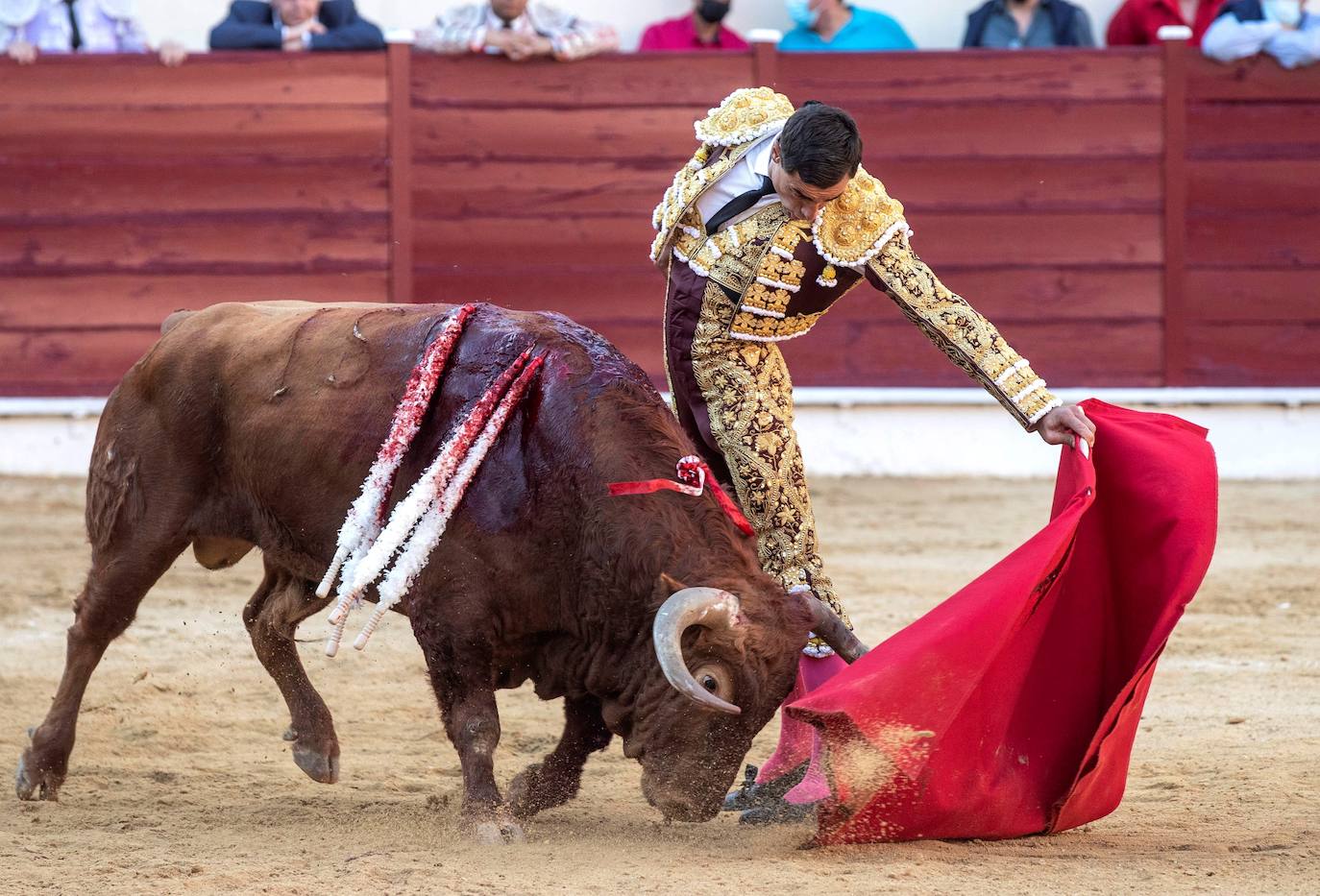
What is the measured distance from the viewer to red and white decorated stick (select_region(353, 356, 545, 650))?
2932mm

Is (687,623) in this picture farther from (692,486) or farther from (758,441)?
(758,441)

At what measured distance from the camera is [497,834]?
114 inches

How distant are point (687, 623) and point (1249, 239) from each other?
5.82 m

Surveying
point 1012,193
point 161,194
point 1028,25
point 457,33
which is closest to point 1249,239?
point 1012,193

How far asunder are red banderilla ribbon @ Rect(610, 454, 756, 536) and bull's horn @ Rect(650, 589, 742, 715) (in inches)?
7.7

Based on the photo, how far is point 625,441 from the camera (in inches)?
114

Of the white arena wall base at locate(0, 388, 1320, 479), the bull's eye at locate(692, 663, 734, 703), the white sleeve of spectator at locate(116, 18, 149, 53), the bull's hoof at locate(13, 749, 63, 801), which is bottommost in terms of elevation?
the white arena wall base at locate(0, 388, 1320, 479)

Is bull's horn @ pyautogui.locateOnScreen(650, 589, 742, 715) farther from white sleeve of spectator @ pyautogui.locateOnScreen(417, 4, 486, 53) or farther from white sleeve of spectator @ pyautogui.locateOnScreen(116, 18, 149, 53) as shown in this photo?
white sleeve of spectator @ pyautogui.locateOnScreen(116, 18, 149, 53)

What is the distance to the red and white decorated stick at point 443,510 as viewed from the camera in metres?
2.93

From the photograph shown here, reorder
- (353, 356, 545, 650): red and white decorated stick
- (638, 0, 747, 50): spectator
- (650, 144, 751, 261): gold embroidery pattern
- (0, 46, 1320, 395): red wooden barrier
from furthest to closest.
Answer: (638, 0, 747, 50): spectator → (0, 46, 1320, 395): red wooden barrier → (650, 144, 751, 261): gold embroidery pattern → (353, 356, 545, 650): red and white decorated stick

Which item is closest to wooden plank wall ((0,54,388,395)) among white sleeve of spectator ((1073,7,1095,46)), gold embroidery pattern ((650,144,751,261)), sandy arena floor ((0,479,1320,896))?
sandy arena floor ((0,479,1320,896))

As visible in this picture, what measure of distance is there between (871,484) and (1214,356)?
1713mm

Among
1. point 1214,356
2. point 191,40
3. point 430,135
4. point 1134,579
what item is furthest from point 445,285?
point 1134,579

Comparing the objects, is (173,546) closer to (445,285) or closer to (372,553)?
(372,553)
